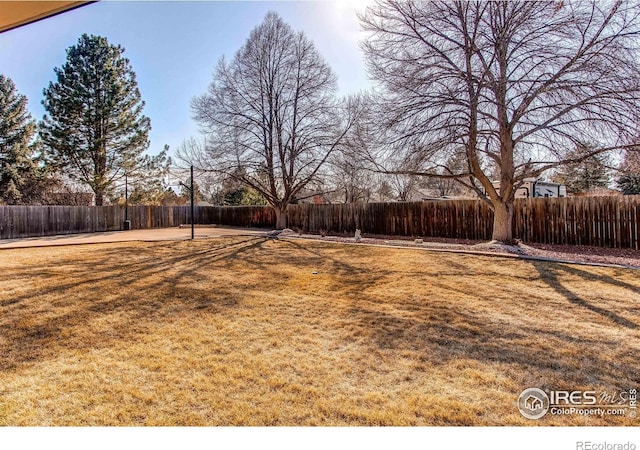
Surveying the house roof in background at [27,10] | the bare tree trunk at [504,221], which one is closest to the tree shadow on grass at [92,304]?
the house roof in background at [27,10]

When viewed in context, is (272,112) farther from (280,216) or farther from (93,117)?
(93,117)

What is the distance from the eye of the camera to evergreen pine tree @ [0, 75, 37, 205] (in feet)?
56.0

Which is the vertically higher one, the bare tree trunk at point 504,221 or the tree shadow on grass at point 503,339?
the bare tree trunk at point 504,221

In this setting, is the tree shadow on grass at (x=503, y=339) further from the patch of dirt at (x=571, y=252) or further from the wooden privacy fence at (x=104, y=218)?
the wooden privacy fence at (x=104, y=218)

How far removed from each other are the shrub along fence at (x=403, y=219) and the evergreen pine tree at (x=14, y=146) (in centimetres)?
551

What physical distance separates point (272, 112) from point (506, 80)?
30.6 ft

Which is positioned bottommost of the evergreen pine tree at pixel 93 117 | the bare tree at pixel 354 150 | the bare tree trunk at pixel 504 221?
the bare tree trunk at pixel 504 221

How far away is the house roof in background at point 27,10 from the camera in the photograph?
2.30 m

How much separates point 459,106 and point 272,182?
840 cm

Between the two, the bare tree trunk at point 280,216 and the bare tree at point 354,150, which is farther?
the bare tree trunk at point 280,216

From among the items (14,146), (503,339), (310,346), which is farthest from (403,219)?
(14,146)

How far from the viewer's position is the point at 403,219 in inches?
476

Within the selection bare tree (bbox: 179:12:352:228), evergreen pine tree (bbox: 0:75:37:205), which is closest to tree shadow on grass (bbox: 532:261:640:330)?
bare tree (bbox: 179:12:352:228)
